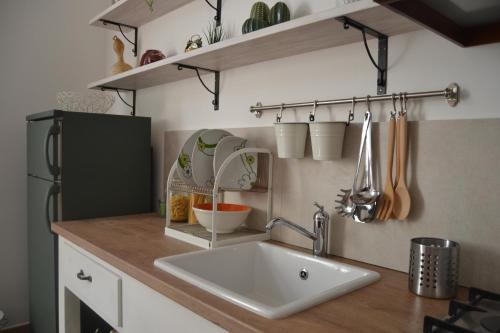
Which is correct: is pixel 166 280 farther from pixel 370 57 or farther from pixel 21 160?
pixel 21 160

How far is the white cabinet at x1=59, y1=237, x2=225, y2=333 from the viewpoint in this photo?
107 centimetres

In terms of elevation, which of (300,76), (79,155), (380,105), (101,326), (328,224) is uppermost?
(300,76)

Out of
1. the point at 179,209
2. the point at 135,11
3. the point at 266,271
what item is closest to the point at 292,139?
the point at 266,271

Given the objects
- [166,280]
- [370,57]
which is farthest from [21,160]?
[370,57]

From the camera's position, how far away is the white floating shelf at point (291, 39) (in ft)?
3.57

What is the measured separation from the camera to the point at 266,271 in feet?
4.82

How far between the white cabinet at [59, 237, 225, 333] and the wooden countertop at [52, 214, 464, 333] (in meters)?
0.04

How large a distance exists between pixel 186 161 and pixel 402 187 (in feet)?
3.15

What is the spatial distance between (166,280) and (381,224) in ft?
2.27

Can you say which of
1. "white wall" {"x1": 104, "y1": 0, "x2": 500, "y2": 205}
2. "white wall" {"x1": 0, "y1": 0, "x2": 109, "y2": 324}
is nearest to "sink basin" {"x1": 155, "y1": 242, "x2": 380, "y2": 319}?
"white wall" {"x1": 104, "y1": 0, "x2": 500, "y2": 205}

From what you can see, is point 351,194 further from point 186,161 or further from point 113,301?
point 113,301

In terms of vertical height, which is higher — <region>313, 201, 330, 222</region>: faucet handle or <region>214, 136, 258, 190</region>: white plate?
<region>214, 136, 258, 190</region>: white plate

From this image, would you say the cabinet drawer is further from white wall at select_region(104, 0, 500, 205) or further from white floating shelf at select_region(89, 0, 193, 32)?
white floating shelf at select_region(89, 0, 193, 32)

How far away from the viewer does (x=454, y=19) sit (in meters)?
1.00
